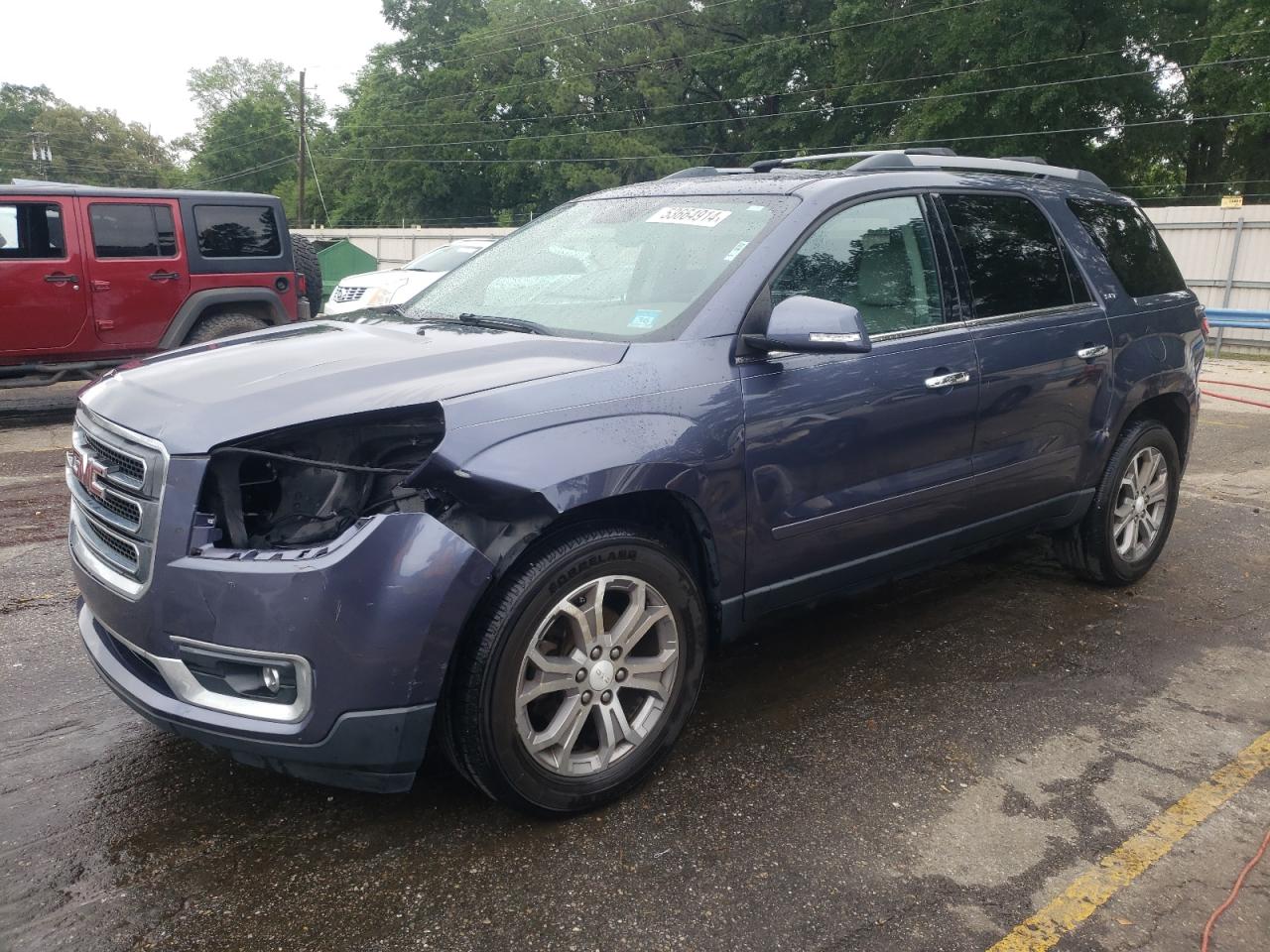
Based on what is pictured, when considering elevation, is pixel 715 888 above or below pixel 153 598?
below

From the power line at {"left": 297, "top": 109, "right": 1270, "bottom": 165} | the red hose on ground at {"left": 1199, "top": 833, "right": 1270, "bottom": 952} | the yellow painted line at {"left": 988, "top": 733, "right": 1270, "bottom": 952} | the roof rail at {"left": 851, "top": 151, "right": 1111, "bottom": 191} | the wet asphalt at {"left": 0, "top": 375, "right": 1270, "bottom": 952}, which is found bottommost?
the red hose on ground at {"left": 1199, "top": 833, "right": 1270, "bottom": 952}

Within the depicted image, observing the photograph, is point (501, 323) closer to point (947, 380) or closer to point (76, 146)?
point (947, 380)

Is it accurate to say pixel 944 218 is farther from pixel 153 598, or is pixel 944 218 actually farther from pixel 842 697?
pixel 153 598

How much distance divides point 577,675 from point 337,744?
66 cm

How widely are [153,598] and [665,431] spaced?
140 cm

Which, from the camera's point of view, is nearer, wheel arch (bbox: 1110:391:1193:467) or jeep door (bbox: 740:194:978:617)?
jeep door (bbox: 740:194:978:617)

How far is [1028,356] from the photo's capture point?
4016 mm

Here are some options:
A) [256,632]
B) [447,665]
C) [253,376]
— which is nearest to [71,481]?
[253,376]

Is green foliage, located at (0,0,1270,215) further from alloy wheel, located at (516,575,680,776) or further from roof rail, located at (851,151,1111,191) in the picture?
alloy wheel, located at (516,575,680,776)

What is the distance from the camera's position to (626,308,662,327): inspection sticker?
3199 mm

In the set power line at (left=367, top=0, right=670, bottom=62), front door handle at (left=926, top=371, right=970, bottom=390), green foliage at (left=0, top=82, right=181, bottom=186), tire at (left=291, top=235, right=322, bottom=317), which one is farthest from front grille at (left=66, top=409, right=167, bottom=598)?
green foliage at (left=0, top=82, right=181, bottom=186)

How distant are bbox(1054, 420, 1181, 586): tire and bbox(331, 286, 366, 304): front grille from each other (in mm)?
9039

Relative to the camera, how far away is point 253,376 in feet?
9.02

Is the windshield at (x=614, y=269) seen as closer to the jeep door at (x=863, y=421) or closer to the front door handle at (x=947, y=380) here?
the jeep door at (x=863, y=421)
